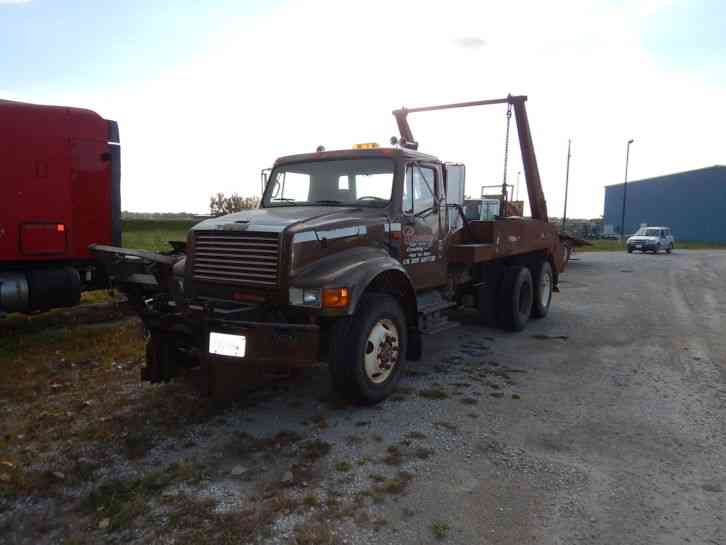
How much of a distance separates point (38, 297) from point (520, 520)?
6.96 m

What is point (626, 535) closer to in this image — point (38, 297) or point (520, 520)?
point (520, 520)

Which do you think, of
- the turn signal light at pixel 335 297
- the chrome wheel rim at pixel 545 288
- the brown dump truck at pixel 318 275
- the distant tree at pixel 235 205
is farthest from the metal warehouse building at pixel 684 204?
the turn signal light at pixel 335 297

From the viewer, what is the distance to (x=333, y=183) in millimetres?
5965

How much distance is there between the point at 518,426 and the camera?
467 centimetres

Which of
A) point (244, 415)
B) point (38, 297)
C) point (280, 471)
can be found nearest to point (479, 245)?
point (244, 415)

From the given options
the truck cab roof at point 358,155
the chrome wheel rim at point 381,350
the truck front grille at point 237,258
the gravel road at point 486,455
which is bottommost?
the gravel road at point 486,455

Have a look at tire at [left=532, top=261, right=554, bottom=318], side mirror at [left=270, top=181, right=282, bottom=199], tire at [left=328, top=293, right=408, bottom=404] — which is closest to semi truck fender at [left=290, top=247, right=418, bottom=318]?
tire at [left=328, top=293, right=408, bottom=404]

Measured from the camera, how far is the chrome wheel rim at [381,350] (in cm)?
494

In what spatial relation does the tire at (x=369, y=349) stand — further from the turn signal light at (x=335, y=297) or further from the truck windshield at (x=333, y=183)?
the truck windshield at (x=333, y=183)

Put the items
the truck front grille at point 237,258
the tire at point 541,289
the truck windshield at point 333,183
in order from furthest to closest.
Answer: the tire at point 541,289
the truck windshield at point 333,183
the truck front grille at point 237,258

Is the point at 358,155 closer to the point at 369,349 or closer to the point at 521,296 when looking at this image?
the point at 369,349

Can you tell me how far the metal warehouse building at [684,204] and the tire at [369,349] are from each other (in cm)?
5942

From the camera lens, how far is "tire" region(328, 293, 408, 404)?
468 cm

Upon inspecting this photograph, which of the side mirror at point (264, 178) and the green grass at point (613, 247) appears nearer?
the side mirror at point (264, 178)
